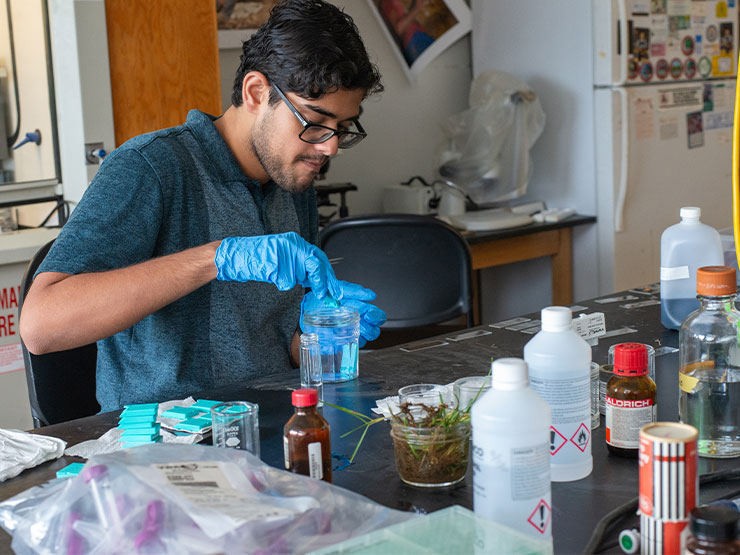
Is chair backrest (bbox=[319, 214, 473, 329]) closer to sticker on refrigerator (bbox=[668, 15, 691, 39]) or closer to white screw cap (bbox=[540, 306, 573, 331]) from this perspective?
white screw cap (bbox=[540, 306, 573, 331])

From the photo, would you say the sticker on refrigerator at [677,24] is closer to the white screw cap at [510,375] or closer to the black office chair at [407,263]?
the black office chair at [407,263]

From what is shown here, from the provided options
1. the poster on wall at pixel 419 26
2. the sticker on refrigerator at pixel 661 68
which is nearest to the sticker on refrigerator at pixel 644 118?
the sticker on refrigerator at pixel 661 68

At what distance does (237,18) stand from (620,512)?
258 centimetres

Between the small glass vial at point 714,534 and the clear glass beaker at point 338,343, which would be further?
the clear glass beaker at point 338,343

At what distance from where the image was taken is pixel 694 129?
382cm

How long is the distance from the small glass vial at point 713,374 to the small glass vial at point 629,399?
0.07 meters

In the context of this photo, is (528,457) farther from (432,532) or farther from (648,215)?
(648,215)

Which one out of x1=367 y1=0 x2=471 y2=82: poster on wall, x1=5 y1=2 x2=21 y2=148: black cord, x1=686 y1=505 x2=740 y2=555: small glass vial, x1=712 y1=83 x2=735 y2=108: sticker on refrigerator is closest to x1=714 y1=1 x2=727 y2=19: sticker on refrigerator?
x1=712 y1=83 x2=735 y2=108: sticker on refrigerator

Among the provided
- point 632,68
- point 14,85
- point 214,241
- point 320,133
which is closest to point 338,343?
point 214,241

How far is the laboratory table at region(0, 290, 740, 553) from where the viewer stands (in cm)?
102

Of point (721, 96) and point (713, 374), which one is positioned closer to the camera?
point (713, 374)

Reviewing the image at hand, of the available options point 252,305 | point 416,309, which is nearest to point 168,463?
point 252,305

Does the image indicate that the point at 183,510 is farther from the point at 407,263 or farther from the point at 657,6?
the point at 657,6

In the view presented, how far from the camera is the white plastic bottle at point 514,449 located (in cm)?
85
